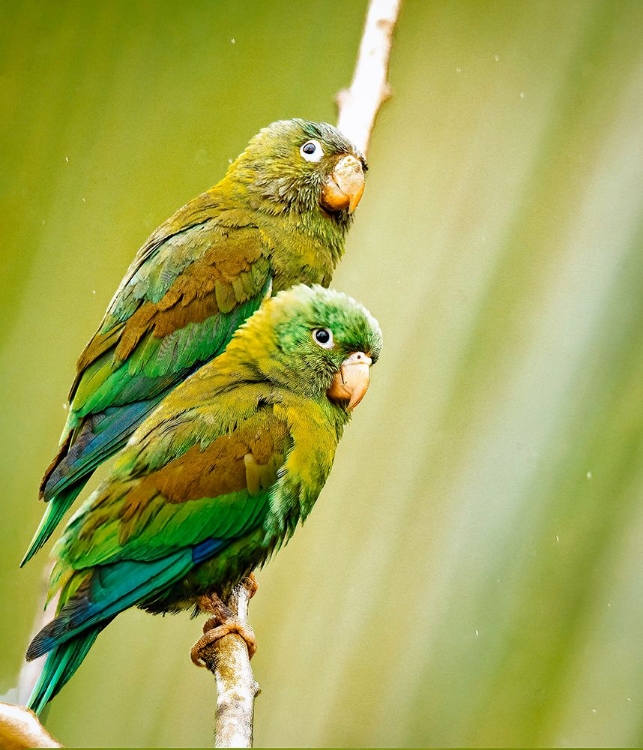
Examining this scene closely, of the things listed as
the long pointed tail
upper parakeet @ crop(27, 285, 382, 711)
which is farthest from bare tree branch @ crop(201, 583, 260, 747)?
the long pointed tail

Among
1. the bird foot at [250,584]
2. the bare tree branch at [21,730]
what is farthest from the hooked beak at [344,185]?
the bare tree branch at [21,730]

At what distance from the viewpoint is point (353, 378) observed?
1655 mm

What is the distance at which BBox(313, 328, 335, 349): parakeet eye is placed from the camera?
1.66 m

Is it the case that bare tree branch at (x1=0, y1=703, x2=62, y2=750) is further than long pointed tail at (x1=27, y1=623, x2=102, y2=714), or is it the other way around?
long pointed tail at (x1=27, y1=623, x2=102, y2=714)

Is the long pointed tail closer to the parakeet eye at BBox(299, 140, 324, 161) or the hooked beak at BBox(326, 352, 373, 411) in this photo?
the hooked beak at BBox(326, 352, 373, 411)

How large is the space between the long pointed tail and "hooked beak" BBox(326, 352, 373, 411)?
22.7 inches

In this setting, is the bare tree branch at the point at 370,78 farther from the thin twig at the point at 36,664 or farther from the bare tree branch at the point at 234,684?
the thin twig at the point at 36,664

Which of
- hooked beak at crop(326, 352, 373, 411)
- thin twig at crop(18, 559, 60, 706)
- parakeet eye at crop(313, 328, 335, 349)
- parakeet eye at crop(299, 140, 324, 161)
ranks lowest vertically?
thin twig at crop(18, 559, 60, 706)

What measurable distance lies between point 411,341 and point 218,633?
1186 mm

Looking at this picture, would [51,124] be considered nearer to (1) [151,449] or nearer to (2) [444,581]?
(1) [151,449]

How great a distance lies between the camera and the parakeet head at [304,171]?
6.62ft

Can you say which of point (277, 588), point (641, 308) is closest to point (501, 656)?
point (277, 588)

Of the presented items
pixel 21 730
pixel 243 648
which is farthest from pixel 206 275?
pixel 21 730

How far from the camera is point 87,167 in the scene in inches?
97.8
